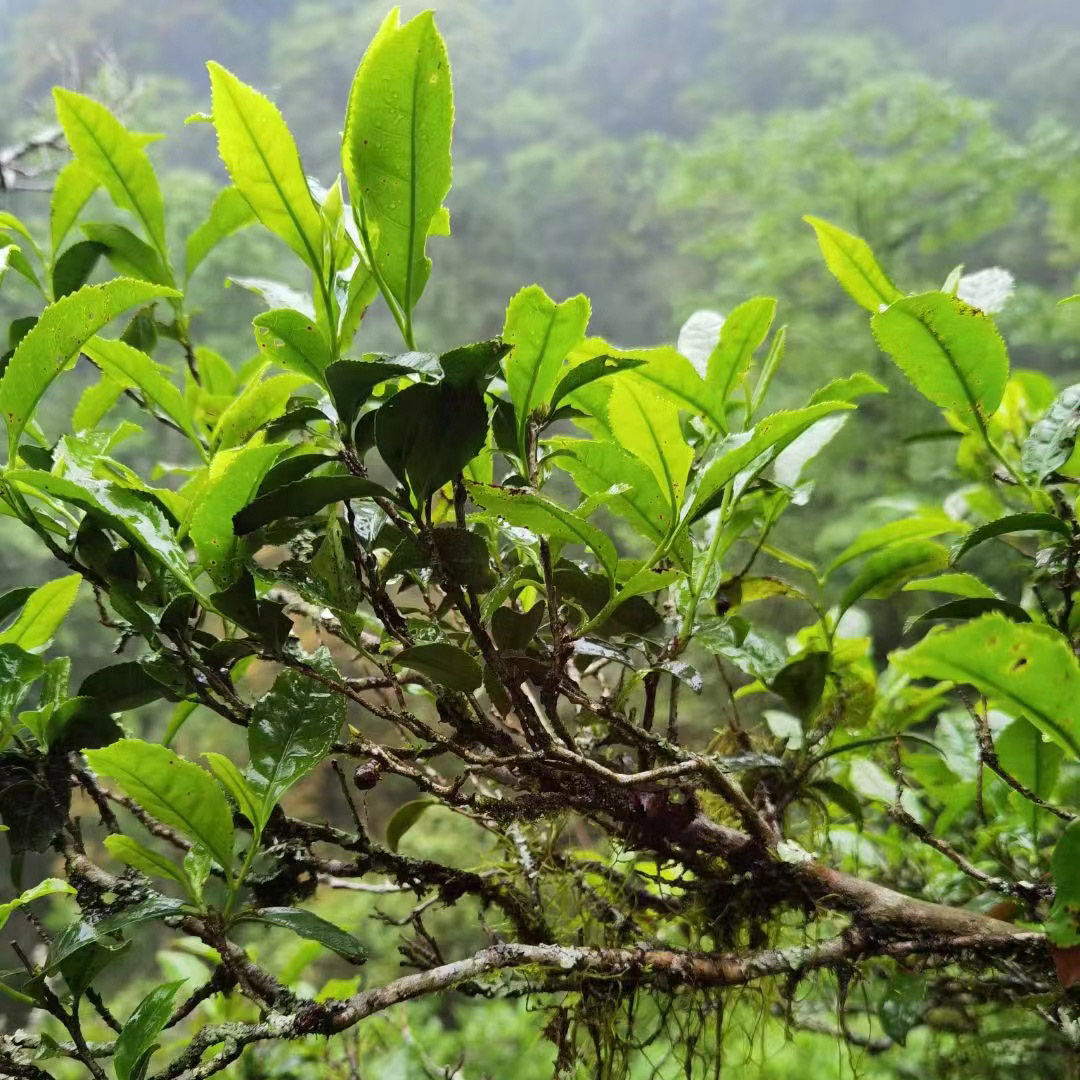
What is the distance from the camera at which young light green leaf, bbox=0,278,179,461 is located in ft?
1.16

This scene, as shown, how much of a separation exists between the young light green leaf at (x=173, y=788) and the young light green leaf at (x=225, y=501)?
0.09 meters

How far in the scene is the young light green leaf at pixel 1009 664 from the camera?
30 cm

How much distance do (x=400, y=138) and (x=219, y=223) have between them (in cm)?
30

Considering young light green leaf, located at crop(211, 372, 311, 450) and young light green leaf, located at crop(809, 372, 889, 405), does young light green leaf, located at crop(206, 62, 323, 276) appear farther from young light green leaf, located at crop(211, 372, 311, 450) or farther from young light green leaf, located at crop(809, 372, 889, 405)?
young light green leaf, located at crop(809, 372, 889, 405)

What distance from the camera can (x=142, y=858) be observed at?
0.46 meters

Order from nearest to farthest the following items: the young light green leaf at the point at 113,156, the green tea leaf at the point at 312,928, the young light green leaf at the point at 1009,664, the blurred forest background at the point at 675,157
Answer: the young light green leaf at the point at 1009,664, the green tea leaf at the point at 312,928, the young light green leaf at the point at 113,156, the blurred forest background at the point at 675,157

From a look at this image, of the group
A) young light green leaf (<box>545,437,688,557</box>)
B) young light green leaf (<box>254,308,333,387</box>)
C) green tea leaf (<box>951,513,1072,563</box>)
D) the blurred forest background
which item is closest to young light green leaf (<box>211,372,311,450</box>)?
young light green leaf (<box>254,308,333,387</box>)

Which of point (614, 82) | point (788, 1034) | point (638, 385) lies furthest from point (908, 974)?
point (614, 82)

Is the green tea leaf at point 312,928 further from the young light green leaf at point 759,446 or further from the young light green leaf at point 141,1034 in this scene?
the young light green leaf at point 759,446

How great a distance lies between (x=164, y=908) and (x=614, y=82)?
7264 millimetres

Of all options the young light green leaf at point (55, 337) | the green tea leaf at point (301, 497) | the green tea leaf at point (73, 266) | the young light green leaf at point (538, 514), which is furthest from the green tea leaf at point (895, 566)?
the green tea leaf at point (73, 266)

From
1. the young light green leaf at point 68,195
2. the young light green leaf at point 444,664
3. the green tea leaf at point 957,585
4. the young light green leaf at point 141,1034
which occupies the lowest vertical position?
the young light green leaf at point 141,1034

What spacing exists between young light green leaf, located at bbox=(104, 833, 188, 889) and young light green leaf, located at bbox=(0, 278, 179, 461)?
0.22 metres

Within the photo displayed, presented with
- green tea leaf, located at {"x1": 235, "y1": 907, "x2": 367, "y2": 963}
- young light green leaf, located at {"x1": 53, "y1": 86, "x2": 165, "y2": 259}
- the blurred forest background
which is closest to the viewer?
green tea leaf, located at {"x1": 235, "y1": 907, "x2": 367, "y2": 963}
